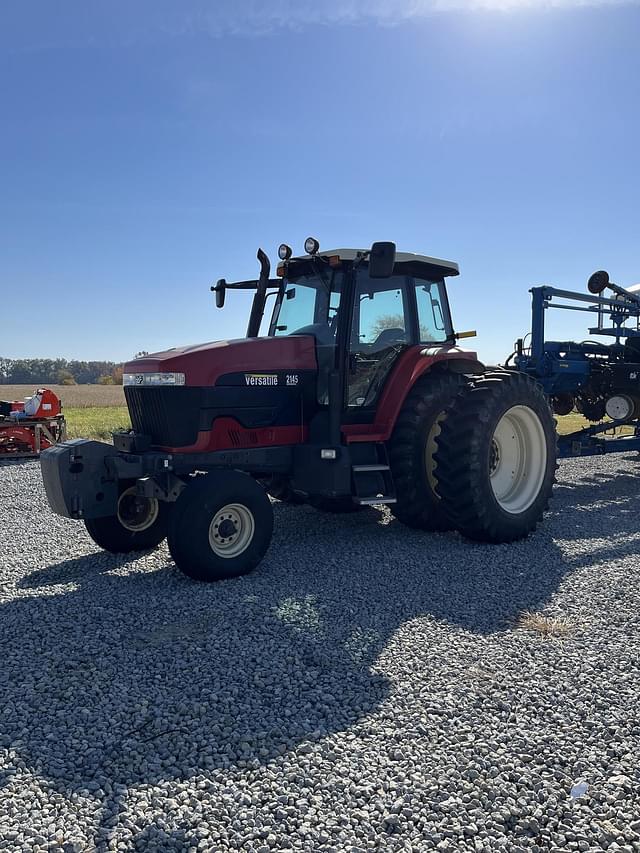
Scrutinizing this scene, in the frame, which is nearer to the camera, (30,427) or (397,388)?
(397,388)

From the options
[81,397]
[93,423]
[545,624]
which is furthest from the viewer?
A: [81,397]

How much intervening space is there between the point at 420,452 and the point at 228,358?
196cm

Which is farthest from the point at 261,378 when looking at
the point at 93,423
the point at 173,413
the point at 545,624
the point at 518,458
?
the point at 93,423

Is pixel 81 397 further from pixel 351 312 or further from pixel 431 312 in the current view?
pixel 351 312

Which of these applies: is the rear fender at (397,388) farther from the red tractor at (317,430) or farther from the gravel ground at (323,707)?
the gravel ground at (323,707)

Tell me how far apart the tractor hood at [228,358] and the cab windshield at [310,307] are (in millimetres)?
179

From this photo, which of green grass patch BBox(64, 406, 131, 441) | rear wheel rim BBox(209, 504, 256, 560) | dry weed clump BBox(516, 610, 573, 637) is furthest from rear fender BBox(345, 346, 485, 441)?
green grass patch BBox(64, 406, 131, 441)

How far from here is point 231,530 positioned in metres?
5.06

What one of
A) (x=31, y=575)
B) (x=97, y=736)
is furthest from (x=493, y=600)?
(x=31, y=575)

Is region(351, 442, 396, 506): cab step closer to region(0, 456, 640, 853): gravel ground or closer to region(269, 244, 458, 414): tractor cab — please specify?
region(269, 244, 458, 414): tractor cab

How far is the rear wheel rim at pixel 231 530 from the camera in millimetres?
4980

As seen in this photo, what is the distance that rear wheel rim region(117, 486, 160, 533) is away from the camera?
5707 millimetres

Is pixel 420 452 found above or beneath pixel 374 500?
above

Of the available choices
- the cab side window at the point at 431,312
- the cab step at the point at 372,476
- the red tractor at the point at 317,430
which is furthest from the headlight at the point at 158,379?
the cab side window at the point at 431,312
